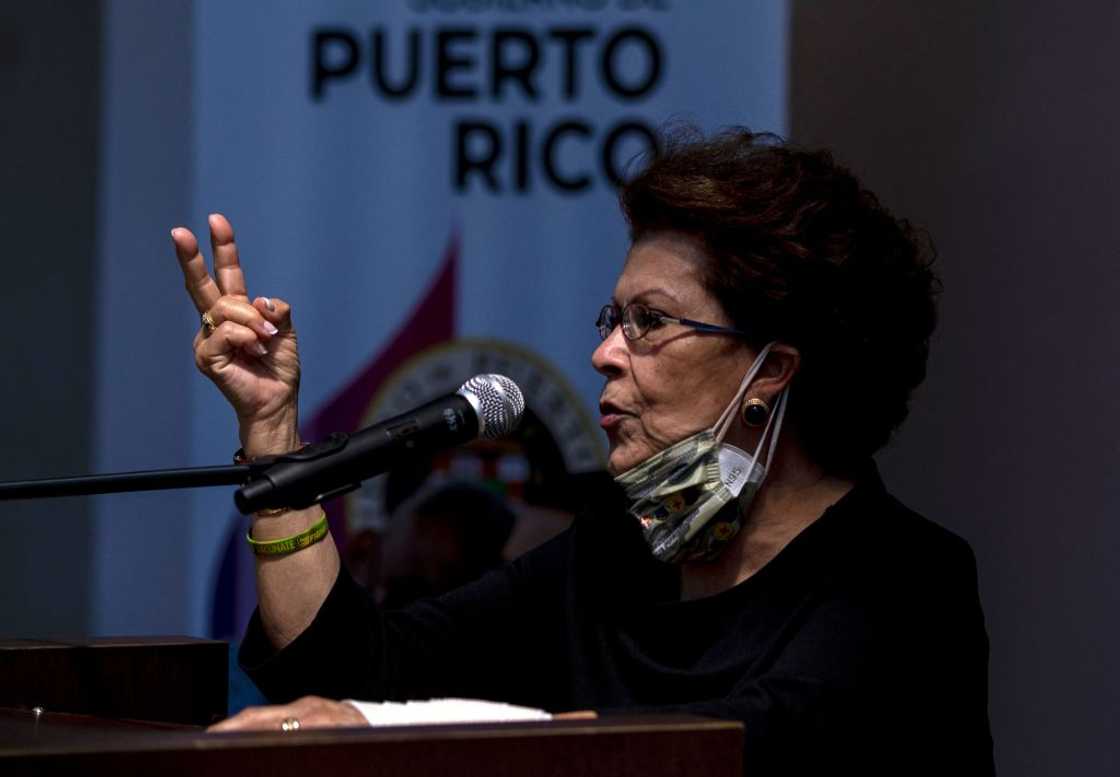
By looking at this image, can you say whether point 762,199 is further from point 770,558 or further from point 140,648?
point 140,648

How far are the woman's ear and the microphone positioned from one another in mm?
542

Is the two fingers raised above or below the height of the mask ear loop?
above

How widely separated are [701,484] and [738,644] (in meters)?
0.22

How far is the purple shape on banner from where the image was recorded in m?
4.07

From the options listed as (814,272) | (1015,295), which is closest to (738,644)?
(814,272)

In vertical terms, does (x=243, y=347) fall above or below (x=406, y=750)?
above

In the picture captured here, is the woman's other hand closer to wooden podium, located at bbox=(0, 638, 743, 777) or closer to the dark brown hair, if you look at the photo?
wooden podium, located at bbox=(0, 638, 743, 777)

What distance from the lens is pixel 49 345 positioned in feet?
15.2

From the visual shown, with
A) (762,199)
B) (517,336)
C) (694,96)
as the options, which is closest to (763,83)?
(694,96)

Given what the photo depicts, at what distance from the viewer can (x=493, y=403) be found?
178cm

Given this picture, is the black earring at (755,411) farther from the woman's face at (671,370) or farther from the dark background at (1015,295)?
the dark background at (1015,295)

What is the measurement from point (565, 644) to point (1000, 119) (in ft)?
4.31

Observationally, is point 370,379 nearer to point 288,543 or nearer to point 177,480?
point 288,543

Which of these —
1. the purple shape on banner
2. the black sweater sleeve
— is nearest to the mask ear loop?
the black sweater sleeve
